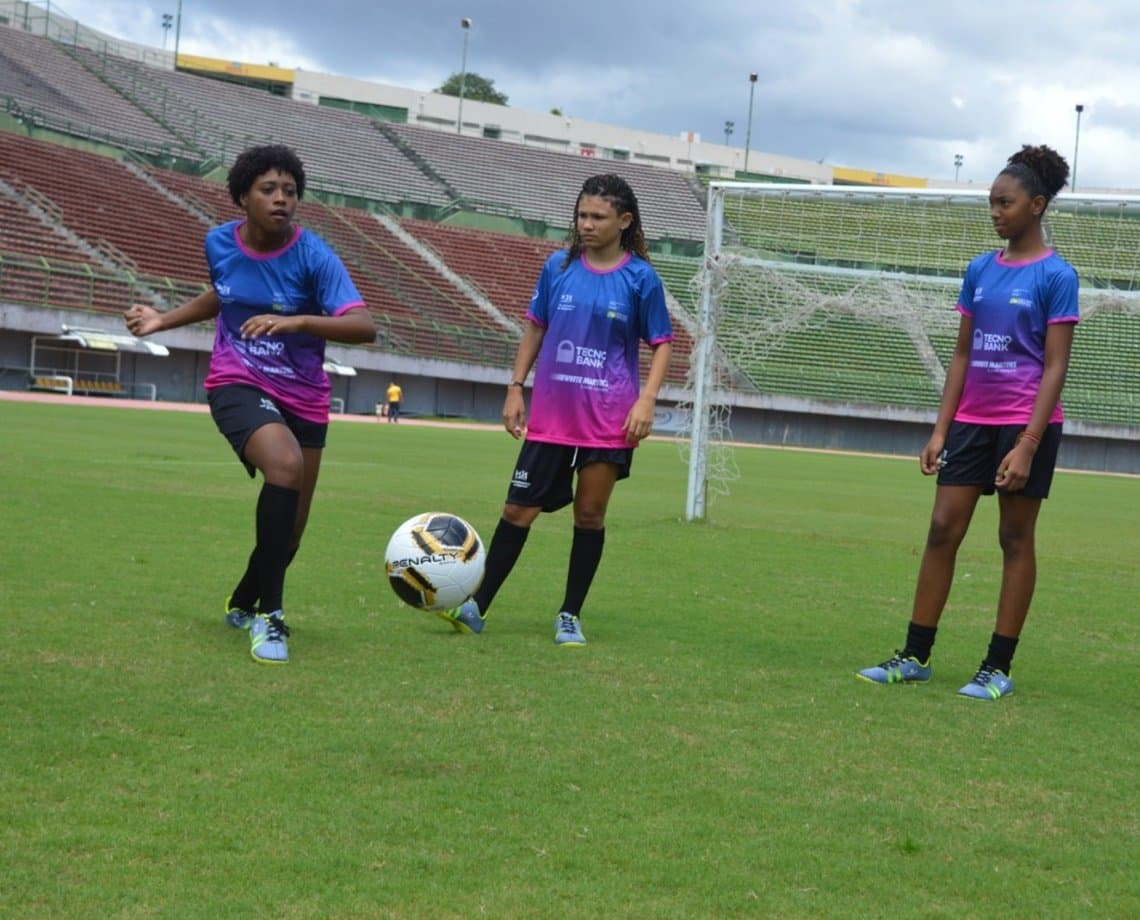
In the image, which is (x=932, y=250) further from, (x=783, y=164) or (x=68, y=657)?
(x=783, y=164)

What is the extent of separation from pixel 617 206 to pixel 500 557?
1.75 m

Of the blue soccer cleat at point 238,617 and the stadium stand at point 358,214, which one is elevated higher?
the stadium stand at point 358,214

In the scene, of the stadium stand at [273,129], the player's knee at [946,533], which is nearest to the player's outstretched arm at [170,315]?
the player's knee at [946,533]

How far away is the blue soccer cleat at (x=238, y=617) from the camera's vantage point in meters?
6.24

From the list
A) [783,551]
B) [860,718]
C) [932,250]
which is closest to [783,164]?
[932,250]

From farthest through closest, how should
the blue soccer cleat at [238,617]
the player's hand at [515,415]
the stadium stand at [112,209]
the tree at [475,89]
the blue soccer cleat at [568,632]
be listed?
1. the tree at [475,89]
2. the stadium stand at [112,209]
3. the player's hand at [515,415]
4. the blue soccer cleat at [568,632]
5. the blue soccer cleat at [238,617]

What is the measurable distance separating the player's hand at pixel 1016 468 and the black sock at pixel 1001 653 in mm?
656

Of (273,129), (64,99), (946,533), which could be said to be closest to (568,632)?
(946,533)

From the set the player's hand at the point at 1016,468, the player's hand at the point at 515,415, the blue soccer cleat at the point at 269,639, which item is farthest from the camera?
the player's hand at the point at 515,415

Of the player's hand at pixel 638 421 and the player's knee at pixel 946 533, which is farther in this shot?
the player's hand at pixel 638 421

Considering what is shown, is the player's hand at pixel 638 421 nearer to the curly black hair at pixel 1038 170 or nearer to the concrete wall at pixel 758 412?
the curly black hair at pixel 1038 170

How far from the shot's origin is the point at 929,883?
3371 mm

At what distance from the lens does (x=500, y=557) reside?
6.85 metres

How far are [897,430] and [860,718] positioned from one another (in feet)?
161
